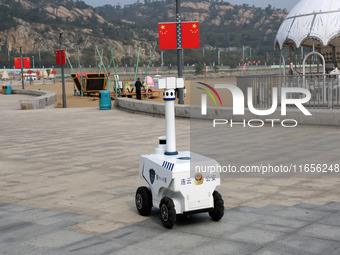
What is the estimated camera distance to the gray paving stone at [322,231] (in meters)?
5.82

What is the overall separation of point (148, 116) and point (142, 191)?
50.3ft

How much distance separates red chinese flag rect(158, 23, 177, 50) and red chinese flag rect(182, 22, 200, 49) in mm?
479

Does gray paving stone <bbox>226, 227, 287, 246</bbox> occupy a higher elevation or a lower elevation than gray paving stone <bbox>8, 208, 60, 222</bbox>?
higher

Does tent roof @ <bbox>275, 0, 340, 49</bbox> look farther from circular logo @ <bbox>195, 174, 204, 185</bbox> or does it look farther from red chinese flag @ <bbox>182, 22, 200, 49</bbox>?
circular logo @ <bbox>195, 174, 204, 185</bbox>

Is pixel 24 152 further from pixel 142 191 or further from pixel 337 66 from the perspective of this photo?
pixel 337 66

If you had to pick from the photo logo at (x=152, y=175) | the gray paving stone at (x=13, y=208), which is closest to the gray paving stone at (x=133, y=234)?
the photo logo at (x=152, y=175)

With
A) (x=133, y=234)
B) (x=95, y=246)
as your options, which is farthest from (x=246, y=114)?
(x=95, y=246)

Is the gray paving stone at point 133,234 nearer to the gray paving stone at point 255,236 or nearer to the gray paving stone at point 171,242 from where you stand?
the gray paving stone at point 171,242

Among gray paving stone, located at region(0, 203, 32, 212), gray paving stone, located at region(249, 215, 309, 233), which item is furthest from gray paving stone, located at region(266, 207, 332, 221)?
gray paving stone, located at region(0, 203, 32, 212)

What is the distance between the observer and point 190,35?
78.4 ft

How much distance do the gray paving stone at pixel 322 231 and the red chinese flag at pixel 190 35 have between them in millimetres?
17997

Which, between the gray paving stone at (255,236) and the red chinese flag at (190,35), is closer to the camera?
the gray paving stone at (255,236)

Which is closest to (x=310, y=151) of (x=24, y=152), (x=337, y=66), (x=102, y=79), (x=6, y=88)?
(x=24, y=152)

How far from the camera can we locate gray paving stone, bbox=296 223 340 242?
582 cm
